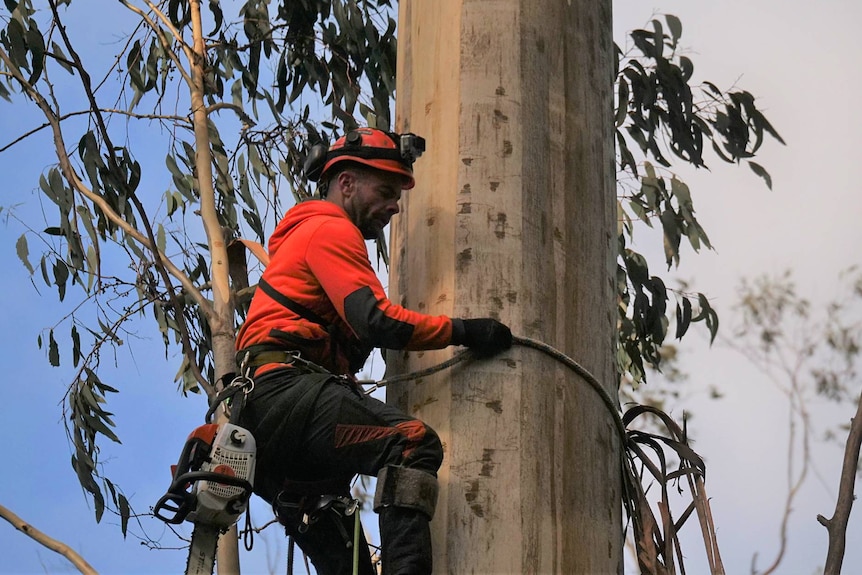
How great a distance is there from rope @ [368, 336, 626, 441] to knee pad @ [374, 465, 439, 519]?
0.79 ft

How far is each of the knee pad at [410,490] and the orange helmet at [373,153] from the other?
2.47ft

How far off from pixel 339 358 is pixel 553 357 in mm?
628

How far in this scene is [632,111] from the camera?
7160mm

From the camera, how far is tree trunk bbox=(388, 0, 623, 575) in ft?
9.09

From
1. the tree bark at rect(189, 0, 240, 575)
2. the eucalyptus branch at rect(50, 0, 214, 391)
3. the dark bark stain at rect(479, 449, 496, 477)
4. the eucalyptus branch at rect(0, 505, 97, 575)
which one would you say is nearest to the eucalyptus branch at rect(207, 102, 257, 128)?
the tree bark at rect(189, 0, 240, 575)

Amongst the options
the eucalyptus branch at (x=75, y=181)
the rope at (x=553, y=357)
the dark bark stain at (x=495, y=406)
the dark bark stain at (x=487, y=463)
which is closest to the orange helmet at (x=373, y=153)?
the rope at (x=553, y=357)

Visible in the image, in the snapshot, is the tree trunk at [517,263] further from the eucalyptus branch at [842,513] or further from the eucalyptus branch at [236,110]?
the eucalyptus branch at [236,110]

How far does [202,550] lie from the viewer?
289 centimetres

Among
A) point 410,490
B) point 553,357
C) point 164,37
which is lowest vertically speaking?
point 410,490

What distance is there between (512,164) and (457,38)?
377 millimetres

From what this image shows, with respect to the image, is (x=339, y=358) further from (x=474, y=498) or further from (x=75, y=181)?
(x=75, y=181)

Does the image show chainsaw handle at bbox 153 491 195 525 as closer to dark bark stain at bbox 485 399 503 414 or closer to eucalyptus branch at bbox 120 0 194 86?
dark bark stain at bbox 485 399 503 414

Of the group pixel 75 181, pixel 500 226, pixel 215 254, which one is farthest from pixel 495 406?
pixel 75 181

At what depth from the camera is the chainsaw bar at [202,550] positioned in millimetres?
2857
